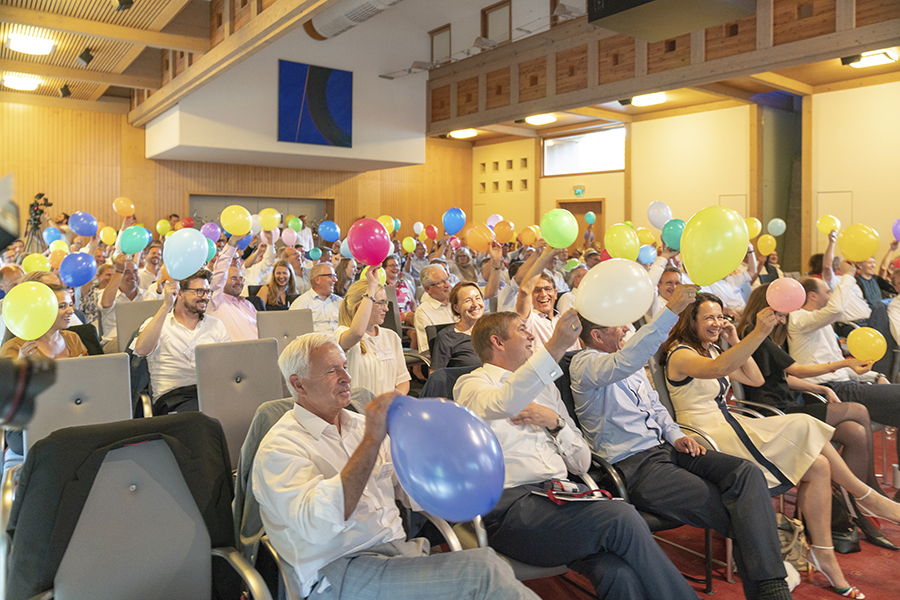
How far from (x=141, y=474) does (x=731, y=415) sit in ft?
7.64

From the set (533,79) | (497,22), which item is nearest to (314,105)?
(497,22)

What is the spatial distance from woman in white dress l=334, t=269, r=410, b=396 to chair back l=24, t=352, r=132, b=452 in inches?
37.0

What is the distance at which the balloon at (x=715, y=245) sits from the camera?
2.44 m

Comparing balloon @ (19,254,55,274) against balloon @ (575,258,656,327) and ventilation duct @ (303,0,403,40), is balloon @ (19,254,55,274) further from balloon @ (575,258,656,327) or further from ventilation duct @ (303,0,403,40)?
ventilation duct @ (303,0,403,40)

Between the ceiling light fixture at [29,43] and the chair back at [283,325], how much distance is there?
5.87 metres

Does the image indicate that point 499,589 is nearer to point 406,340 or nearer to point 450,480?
point 450,480

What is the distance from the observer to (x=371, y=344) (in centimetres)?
328

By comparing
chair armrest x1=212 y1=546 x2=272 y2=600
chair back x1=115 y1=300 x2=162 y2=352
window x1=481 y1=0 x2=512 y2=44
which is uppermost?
window x1=481 y1=0 x2=512 y2=44

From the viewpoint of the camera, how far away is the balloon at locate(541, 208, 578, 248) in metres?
3.54

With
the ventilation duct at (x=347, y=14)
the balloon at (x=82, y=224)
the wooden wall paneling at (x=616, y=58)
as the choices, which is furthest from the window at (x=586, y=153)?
the balloon at (x=82, y=224)

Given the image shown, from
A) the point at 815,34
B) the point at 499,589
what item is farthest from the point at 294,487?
the point at 815,34

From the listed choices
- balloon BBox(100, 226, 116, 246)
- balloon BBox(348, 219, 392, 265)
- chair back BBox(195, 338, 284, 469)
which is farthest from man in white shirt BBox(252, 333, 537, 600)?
balloon BBox(100, 226, 116, 246)

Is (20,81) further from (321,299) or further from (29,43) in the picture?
(321,299)

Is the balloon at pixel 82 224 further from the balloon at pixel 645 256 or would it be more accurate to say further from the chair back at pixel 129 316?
the balloon at pixel 645 256
